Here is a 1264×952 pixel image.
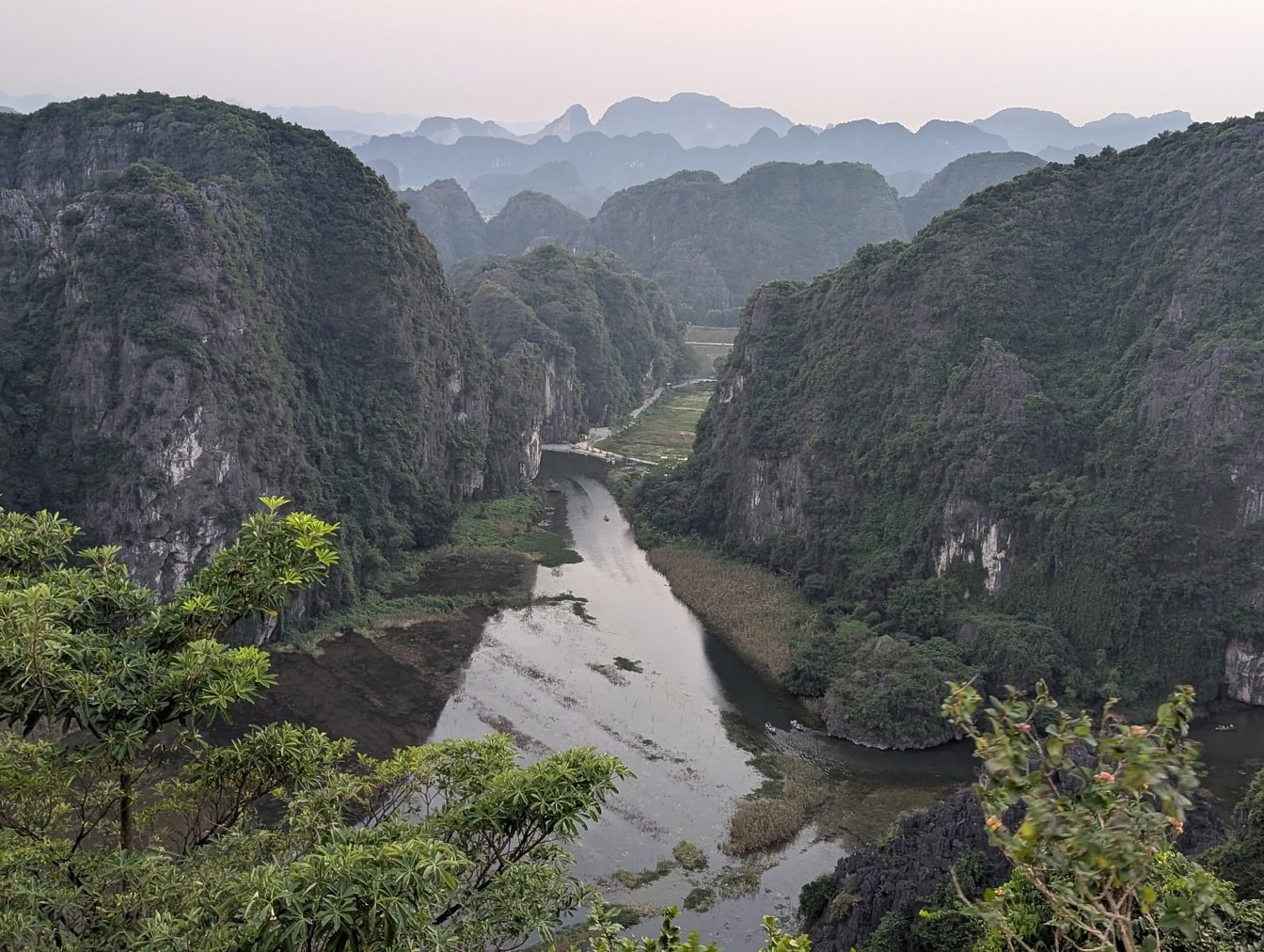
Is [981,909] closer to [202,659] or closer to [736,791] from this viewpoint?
[202,659]

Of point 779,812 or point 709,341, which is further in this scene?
point 709,341

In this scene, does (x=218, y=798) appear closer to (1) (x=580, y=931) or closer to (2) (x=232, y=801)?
(2) (x=232, y=801)

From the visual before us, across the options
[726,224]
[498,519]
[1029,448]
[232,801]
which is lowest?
[498,519]

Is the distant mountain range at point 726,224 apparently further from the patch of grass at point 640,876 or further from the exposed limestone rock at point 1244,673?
the patch of grass at point 640,876

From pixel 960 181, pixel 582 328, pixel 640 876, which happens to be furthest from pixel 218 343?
pixel 960 181

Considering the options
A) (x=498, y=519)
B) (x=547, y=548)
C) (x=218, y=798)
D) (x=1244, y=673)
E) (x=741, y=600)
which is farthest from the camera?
(x=498, y=519)
